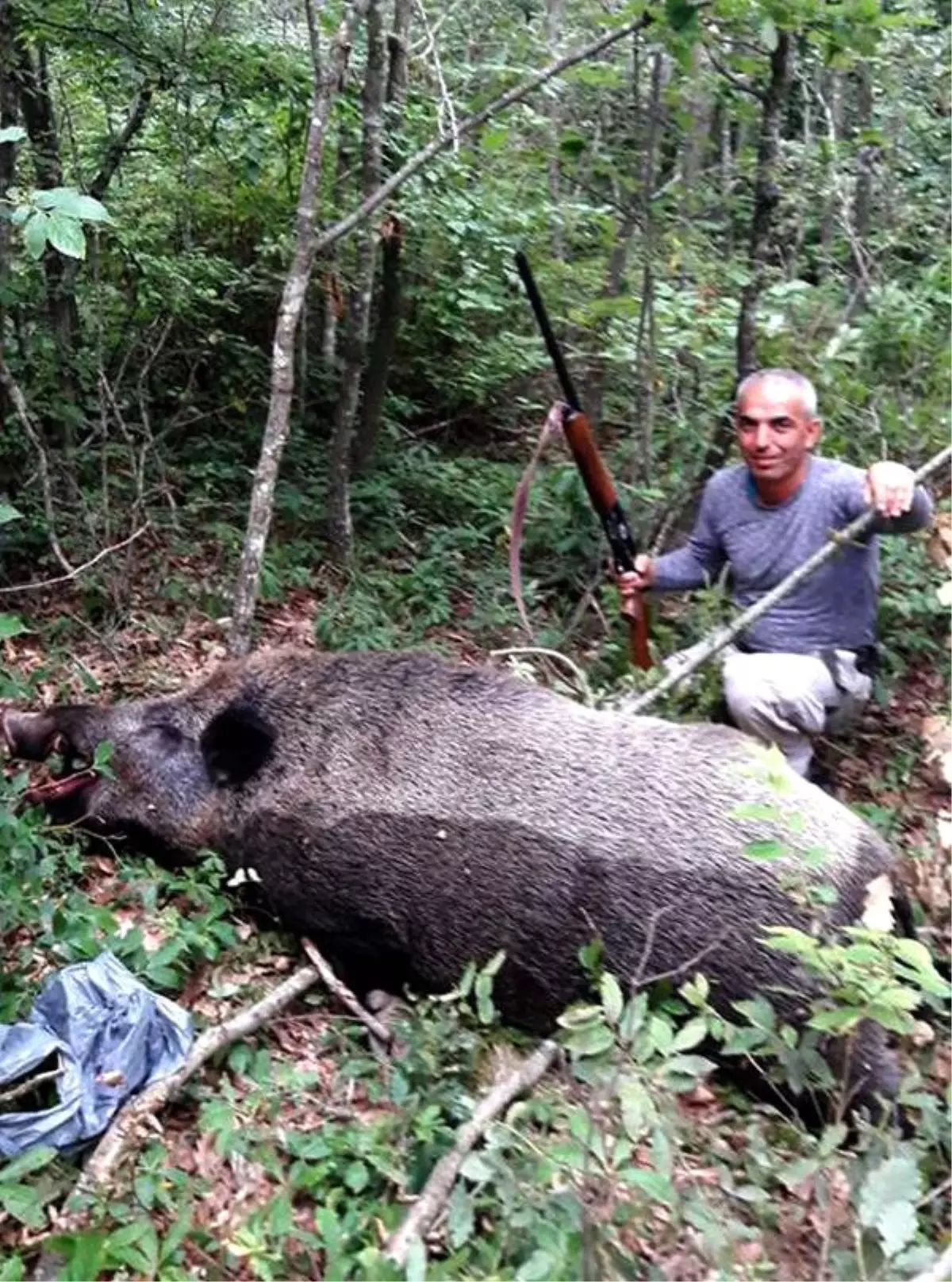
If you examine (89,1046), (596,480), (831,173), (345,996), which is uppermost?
(831,173)

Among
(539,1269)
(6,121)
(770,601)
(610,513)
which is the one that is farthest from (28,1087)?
(6,121)

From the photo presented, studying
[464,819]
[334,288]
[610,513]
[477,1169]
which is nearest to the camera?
[477,1169]

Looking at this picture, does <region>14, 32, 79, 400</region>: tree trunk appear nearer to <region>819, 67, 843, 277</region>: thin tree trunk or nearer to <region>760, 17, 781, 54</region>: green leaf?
<region>760, 17, 781, 54</region>: green leaf

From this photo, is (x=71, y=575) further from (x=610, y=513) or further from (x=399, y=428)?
(x=399, y=428)

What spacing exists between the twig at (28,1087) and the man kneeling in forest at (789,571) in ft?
8.84

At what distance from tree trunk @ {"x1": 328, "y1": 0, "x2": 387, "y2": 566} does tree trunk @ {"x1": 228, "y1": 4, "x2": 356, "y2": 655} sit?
98cm

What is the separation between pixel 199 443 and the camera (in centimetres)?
789

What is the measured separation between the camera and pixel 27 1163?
3.09 meters

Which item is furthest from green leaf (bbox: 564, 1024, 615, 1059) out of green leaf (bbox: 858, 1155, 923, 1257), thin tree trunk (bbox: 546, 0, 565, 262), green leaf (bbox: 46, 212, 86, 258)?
thin tree trunk (bbox: 546, 0, 565, 262)

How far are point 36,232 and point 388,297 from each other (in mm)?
5239

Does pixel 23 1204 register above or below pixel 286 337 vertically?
below

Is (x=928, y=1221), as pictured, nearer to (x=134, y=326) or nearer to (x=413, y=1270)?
(x=413, y=1270)

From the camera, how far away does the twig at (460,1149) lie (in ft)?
9.66

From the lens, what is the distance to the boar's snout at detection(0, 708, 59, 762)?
189 inches
